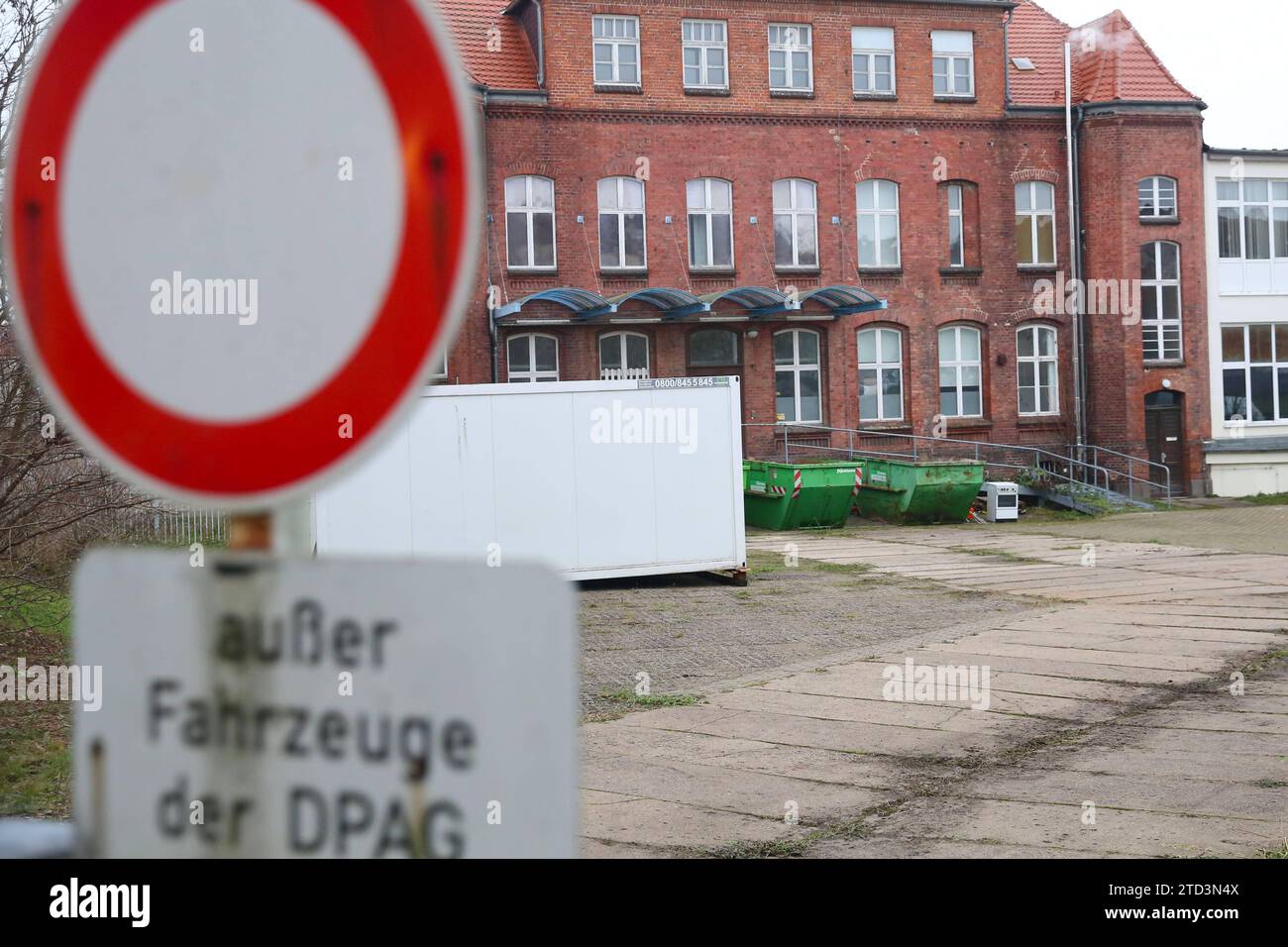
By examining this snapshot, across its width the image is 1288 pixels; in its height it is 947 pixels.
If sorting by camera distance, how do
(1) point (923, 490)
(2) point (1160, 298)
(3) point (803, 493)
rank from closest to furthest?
(3) point (803, 493) → (1) point (923, 490) → (2) point (1160, 298)

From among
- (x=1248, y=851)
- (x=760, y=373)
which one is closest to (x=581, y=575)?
(x=1248, y=851)

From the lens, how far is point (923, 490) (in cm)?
3225

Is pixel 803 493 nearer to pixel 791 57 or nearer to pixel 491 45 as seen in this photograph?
pixel 791 57

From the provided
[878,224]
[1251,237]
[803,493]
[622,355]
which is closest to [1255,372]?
[1251,237]

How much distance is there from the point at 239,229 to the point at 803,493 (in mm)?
29240

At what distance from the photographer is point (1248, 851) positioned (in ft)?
22.9

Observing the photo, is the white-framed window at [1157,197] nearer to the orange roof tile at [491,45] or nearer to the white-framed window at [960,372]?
the white-framed window at [960,372]

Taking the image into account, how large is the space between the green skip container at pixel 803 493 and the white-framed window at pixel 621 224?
22.2 feet

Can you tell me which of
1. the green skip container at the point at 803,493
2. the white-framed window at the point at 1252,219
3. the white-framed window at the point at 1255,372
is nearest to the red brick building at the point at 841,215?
the white-framed window at the point at 1255,372

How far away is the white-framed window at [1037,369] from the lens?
126ft

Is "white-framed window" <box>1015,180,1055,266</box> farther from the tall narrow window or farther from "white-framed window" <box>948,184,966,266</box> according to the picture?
the tall narrow window
